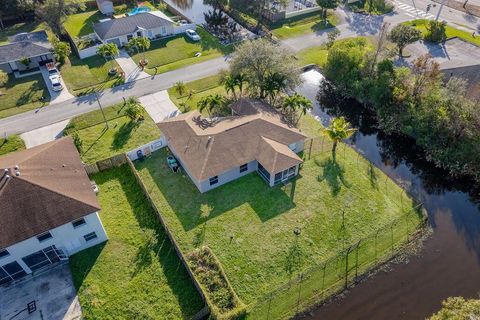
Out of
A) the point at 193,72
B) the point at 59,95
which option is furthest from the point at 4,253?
the point at 193,72

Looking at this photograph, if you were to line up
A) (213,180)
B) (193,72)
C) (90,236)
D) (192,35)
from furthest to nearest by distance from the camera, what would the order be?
(192,35) → (193,72) → (213,180) → (90,236)

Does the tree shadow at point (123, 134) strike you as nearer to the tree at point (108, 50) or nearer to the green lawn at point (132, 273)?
the green lawn at point (132, 273)

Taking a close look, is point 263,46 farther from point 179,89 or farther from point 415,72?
point 415,72

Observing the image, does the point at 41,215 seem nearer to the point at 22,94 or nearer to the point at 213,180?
the point at 213,180

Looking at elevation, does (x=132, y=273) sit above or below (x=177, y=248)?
below

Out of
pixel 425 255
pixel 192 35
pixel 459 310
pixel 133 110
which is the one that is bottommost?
pixel 425 255

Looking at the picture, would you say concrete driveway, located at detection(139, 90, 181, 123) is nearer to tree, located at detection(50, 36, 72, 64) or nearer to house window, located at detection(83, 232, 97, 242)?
tree, located at detection(50, 36, 72, 64)
